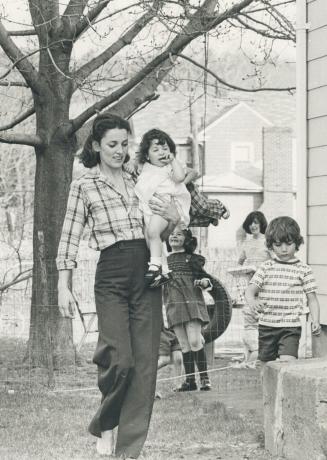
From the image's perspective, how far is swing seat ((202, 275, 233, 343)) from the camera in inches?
392

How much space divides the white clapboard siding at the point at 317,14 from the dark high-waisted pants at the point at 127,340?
3190mm

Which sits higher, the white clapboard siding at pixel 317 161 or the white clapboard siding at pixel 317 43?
the white clapboard siding at pixel 317 43

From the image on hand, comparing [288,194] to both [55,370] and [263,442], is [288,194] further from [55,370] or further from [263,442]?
[263,442]

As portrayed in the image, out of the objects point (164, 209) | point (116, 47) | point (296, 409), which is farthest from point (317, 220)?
point (116, 47)

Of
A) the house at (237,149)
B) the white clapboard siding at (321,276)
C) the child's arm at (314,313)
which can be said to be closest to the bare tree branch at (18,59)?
the white clapboard siding at (321,276)

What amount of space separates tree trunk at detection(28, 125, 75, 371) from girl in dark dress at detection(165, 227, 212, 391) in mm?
1366

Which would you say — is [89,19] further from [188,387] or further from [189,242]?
[188,387]

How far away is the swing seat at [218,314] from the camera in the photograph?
9.95m

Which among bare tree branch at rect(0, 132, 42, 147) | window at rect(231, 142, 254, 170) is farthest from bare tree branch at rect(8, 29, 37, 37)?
window at rect(231, 142, 254, 170)

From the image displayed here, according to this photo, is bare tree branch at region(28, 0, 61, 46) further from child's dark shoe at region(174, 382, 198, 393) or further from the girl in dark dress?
child's dark shoe at region(174, 382, 198, 393)

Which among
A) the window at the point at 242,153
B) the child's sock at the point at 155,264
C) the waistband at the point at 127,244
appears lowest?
the child's sock at the point at 155,264

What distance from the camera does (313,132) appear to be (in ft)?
26.9

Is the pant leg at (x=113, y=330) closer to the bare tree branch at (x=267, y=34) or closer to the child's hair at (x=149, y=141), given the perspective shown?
the child's hair at (x=149, y=141)

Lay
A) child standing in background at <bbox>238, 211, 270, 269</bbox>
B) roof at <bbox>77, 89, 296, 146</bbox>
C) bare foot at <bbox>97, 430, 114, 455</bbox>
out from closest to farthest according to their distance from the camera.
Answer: bare foot at <bbox>97, 430, 114, 455</bbox>
child standing in background at <bbox>238, 211, 270, 269</bbox>
roof at <bbox>77, 89, 296, 146</bbox>
